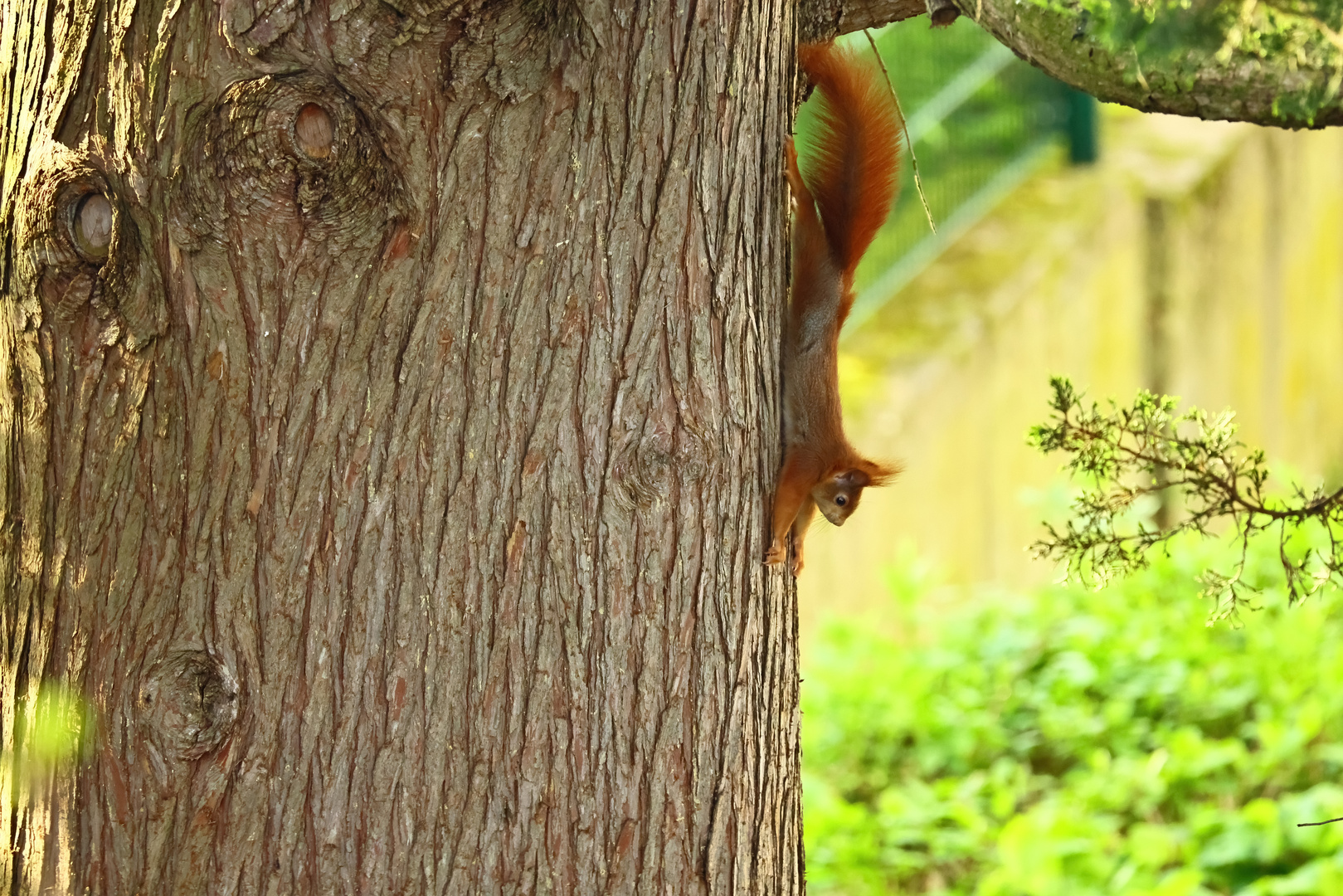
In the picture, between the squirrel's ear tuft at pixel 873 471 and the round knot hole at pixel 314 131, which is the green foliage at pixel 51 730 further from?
the squirrel's ear tuft at pixel 873 471

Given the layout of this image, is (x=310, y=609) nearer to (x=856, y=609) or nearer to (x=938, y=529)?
(x=856, y=609)

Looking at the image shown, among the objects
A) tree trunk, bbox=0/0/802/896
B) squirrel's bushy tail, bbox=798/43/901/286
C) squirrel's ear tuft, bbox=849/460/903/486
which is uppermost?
squirrel's bushy tail, bbox=798/43/901/286

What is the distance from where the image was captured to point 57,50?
1966 millimetres

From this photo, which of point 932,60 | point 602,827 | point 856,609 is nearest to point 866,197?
point 602,827

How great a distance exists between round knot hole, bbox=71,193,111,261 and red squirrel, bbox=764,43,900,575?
3.27 feet

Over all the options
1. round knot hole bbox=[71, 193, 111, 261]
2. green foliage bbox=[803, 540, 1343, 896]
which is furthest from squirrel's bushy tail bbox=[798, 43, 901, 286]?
green foliage bbox=[803, 540, 1343, 896]

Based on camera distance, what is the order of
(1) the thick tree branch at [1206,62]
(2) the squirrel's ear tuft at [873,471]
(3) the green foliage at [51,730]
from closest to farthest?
(1) the thick tree branch at [1206,62] < (3) the green foliage at [51,730] < (2) the squirrel's ear tuft at [873,471]

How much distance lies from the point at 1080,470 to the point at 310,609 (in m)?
1.37

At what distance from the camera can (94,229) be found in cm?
188

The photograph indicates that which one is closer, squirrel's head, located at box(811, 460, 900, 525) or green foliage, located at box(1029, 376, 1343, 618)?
green foliage, located at box(1029, 376, 1343, 618)

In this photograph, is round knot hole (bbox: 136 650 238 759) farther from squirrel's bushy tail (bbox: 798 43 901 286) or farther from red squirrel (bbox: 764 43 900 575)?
squirrel's bushy tail (bbox: 798 43 901 286)

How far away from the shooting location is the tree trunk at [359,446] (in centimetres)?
188

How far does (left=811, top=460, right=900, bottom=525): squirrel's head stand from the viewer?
2748 millimetres

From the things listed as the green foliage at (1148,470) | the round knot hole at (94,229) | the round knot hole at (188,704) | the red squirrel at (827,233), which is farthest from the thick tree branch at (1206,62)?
the round knot hole at (188,704)
